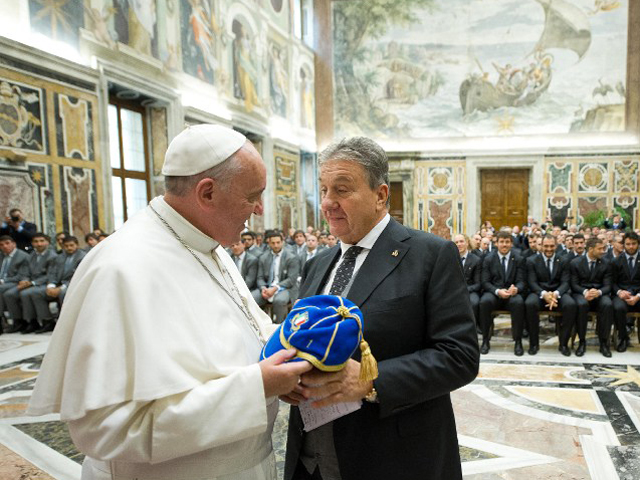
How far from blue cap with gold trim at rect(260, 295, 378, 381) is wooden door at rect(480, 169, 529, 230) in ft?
62.8

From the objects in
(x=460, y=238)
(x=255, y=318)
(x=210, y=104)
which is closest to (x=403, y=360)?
(x=255, y=318)

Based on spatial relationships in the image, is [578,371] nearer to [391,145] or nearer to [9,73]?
[9,73]

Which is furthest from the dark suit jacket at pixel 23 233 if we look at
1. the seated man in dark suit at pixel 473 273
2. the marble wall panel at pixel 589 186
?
the marble wall panel at pixel 589 186

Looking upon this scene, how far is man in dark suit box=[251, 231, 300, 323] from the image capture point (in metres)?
7.51

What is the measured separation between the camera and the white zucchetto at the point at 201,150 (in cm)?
144

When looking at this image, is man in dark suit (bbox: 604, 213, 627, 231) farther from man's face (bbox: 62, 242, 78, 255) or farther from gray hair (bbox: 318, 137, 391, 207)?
gray hair (bbox: 318, 137, 391, 207)

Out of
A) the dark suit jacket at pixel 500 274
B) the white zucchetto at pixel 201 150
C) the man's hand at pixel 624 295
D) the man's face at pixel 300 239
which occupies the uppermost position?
the white zucchetto at pixel 201 150

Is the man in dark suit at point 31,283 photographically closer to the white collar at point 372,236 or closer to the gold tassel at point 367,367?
the white collar at point 372,236

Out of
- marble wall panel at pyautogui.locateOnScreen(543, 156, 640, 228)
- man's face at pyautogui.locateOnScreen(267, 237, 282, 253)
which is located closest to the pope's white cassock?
man's face at pyautogui.locateOnScreen(267, 237, 282, 253)

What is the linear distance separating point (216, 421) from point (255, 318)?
0.56m

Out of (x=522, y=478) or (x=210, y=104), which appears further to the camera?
(x=210, y=104)

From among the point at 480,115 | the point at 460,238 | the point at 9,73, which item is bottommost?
the point at 460,238

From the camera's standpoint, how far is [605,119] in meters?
17.8

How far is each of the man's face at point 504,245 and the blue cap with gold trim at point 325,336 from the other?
6034mm
